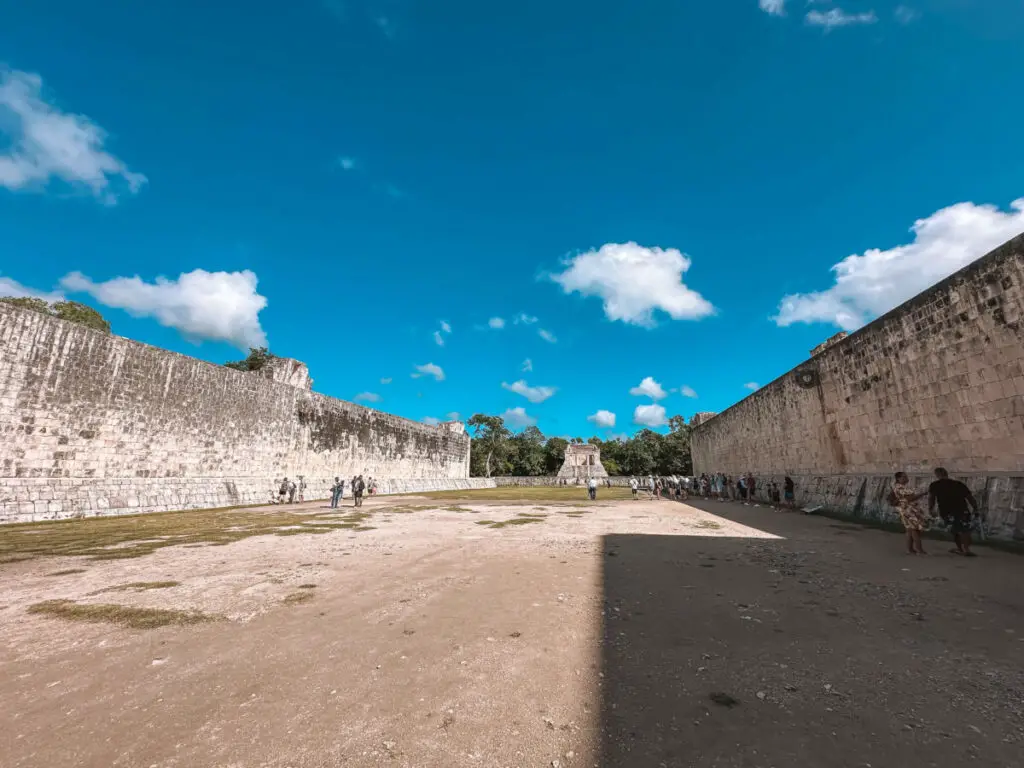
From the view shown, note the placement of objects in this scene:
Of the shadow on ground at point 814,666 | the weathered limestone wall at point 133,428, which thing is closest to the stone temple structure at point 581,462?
the weathered limestone wall at point 133,428

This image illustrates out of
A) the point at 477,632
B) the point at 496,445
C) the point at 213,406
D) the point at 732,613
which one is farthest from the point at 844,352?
the point at 496,445

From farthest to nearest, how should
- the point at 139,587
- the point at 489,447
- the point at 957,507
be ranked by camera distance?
the point at 489,447, the point at 957,507, the point at 139,587

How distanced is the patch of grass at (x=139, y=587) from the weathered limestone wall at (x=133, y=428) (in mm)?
10703

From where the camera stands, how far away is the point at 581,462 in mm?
47906

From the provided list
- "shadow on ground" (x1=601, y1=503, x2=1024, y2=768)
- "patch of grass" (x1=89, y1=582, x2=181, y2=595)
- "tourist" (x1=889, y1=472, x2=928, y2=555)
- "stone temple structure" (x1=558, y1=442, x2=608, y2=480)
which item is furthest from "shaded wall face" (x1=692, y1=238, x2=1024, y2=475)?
"stone temple structure" (x1=558, y1=442, x2=608, y2=480)

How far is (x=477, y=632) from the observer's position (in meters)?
3.59

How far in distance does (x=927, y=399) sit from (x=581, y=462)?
3922 centimetres

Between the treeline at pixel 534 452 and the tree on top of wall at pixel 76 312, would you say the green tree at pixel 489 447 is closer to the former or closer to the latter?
→ the treeline at pixel 534 452

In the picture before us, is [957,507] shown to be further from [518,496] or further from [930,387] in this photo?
[518,496]

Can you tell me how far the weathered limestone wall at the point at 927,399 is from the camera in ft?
25.3

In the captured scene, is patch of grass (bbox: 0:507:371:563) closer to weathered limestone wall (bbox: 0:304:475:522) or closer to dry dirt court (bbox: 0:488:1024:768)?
dry dirt court (bbox: 0:488:1024:768)

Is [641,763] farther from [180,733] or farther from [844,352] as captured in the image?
[844,352]

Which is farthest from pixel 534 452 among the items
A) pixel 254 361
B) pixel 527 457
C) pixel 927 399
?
pixel 927 399

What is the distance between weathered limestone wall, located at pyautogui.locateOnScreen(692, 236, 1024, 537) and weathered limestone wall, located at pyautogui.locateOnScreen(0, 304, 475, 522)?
72.1ft
